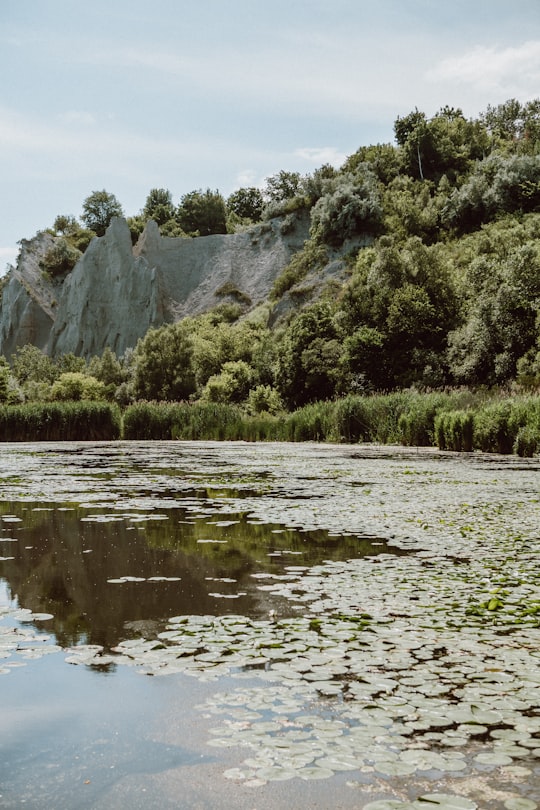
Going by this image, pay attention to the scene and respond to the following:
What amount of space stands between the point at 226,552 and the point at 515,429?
14624 millimetres

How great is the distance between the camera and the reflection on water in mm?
4277

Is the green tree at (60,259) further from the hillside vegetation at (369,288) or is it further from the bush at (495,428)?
the bush at (495,428)

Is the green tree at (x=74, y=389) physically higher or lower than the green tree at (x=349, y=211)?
lower

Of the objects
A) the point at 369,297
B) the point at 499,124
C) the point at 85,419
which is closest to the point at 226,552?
the point at 85,419

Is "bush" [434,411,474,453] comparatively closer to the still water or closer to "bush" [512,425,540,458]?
"bush" [512,425,540,458]

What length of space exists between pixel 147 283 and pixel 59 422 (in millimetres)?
38441

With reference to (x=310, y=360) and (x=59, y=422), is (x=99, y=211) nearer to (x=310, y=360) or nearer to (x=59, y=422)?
(x=310, y=360)

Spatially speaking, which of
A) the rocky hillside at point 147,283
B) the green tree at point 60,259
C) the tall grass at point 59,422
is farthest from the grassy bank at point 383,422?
the green tree at point 60,259

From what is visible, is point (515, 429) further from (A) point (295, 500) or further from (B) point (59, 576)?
(B) point (59, 576)

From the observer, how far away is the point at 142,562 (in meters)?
5.69

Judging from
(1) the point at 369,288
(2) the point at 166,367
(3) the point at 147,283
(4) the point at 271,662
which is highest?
(3) the point at 147,283

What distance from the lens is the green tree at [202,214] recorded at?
81.5 metres

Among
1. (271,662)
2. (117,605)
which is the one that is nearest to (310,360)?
(117,605)

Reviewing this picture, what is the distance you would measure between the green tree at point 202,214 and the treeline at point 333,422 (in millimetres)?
52051
